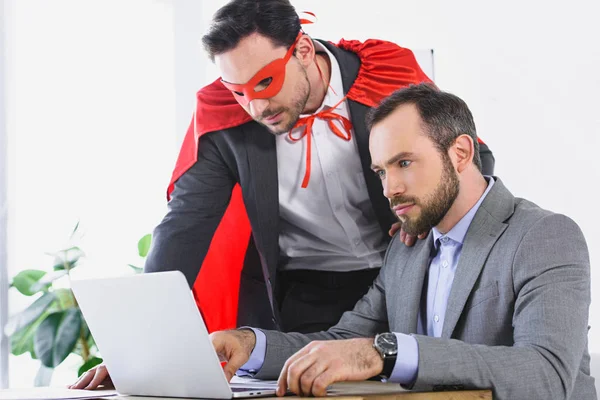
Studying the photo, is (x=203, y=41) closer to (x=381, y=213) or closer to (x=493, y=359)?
(x=381, y=213)

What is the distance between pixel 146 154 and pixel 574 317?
8.98 feet

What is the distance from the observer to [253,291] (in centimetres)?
228

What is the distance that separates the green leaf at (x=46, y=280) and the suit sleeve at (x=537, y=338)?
237 centimetres

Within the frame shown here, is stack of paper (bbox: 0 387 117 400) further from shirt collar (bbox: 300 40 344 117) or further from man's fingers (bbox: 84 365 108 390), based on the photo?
shirt collar (bbox: 300 40 344 117)

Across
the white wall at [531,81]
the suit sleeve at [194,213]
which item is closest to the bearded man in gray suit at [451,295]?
the suit sleeve at [194,213]

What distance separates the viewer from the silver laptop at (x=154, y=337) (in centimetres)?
117

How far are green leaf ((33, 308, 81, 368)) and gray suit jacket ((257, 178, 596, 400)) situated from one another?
1.81 m

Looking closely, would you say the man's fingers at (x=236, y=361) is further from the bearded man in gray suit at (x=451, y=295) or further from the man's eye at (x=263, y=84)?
the man's eye at (x=263, y=84)

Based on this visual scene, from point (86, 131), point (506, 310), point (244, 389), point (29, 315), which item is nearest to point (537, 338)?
point (506, 310)

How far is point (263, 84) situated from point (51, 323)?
1.84 m

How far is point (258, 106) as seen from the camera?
1.91 metres

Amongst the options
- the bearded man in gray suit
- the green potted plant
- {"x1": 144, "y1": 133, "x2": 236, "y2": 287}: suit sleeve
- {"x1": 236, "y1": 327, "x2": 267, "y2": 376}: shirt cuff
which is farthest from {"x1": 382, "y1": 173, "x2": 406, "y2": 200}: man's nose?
the green potted plant

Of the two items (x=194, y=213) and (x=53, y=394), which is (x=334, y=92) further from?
(x=53, y=394)

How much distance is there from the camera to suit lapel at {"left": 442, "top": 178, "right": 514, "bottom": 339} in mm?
1516
